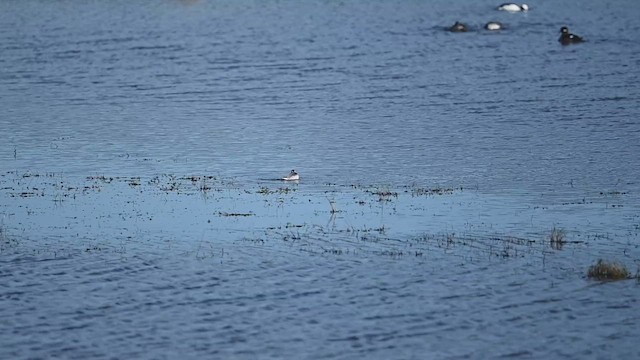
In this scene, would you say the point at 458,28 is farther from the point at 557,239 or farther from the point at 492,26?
the point at 557,239

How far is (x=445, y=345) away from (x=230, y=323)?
326cm

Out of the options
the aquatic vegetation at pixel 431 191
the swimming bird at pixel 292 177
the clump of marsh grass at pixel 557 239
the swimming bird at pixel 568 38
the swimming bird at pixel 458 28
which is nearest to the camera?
the clump of marsh grass at pixel 557 239

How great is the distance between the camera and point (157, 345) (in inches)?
641

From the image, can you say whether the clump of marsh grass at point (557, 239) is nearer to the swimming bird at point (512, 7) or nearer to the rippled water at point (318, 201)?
the rippled water at point (318, 201)

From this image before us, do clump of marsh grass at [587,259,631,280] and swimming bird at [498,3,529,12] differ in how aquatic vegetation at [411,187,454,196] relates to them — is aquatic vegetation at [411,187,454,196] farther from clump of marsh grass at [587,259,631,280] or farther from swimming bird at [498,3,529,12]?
swimming bird at [498,3,529,12]

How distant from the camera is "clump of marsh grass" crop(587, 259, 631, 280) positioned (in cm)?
1877

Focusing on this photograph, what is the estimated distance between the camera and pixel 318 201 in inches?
978

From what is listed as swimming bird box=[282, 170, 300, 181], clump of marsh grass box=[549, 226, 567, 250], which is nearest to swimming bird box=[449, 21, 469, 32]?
swimming bird box=[282, 170, 300, 181]

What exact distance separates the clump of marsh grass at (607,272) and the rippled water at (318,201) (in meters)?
0.32

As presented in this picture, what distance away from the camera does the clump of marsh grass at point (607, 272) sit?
1877 cm

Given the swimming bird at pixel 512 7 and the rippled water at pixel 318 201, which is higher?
the swimming bird at pixel 512 7

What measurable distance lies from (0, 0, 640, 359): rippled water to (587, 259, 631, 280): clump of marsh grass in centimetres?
32

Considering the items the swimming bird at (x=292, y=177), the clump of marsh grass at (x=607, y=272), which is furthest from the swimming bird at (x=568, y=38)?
the clump of marsh grass at (x=607, y=272)

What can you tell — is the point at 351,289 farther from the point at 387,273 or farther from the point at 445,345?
the point at 445,345
